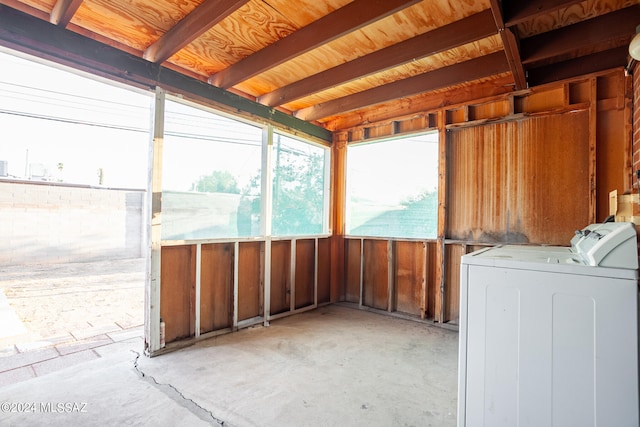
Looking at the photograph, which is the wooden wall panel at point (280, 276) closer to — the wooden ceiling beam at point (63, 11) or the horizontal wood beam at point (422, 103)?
the horizontal wood beam at point (422, 103)

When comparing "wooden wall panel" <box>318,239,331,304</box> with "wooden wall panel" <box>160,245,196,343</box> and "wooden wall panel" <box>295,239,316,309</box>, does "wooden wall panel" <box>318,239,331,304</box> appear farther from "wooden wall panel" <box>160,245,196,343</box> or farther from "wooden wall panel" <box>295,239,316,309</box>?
"wooden wall panel" <box>160,245,196,343</box>

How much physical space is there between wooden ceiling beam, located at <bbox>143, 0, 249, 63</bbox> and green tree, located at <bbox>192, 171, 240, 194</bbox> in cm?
113

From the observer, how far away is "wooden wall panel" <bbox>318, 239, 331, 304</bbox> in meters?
4.46

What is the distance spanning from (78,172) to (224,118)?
10552 millimetres

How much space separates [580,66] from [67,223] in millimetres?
12030

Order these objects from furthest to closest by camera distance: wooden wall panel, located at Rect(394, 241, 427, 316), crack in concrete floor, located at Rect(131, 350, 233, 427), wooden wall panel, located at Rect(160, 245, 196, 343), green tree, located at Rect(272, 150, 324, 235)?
green tree, located at Rect(272, 150, 324, 235) < wooden wall panel, located at Rect(394, 241, 427, 316) < wooden wall panel, located at Rect(160, 245, 196, 343) < crack in concrete floor, located at Rect(131, 350, 233, 427)

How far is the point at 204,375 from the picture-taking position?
2.36 meters

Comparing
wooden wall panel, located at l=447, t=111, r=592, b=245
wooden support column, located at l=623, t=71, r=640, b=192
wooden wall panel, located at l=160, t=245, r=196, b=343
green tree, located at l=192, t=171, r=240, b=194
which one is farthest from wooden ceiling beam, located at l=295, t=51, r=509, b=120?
wooden wall panel, located at l=160, t=245, r=196, b=343

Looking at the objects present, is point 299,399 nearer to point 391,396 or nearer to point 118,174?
point 391,396

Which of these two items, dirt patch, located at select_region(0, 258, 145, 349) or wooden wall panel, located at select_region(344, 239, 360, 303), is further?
wooden wall panel, located at select_region(344, 239, 360, 303)

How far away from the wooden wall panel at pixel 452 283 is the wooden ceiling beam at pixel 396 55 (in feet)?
7.22

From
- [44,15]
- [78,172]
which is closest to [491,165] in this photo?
[44,15]

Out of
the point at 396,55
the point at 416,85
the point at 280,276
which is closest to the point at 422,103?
the point at 416,85

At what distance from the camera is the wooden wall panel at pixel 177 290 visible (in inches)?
111
